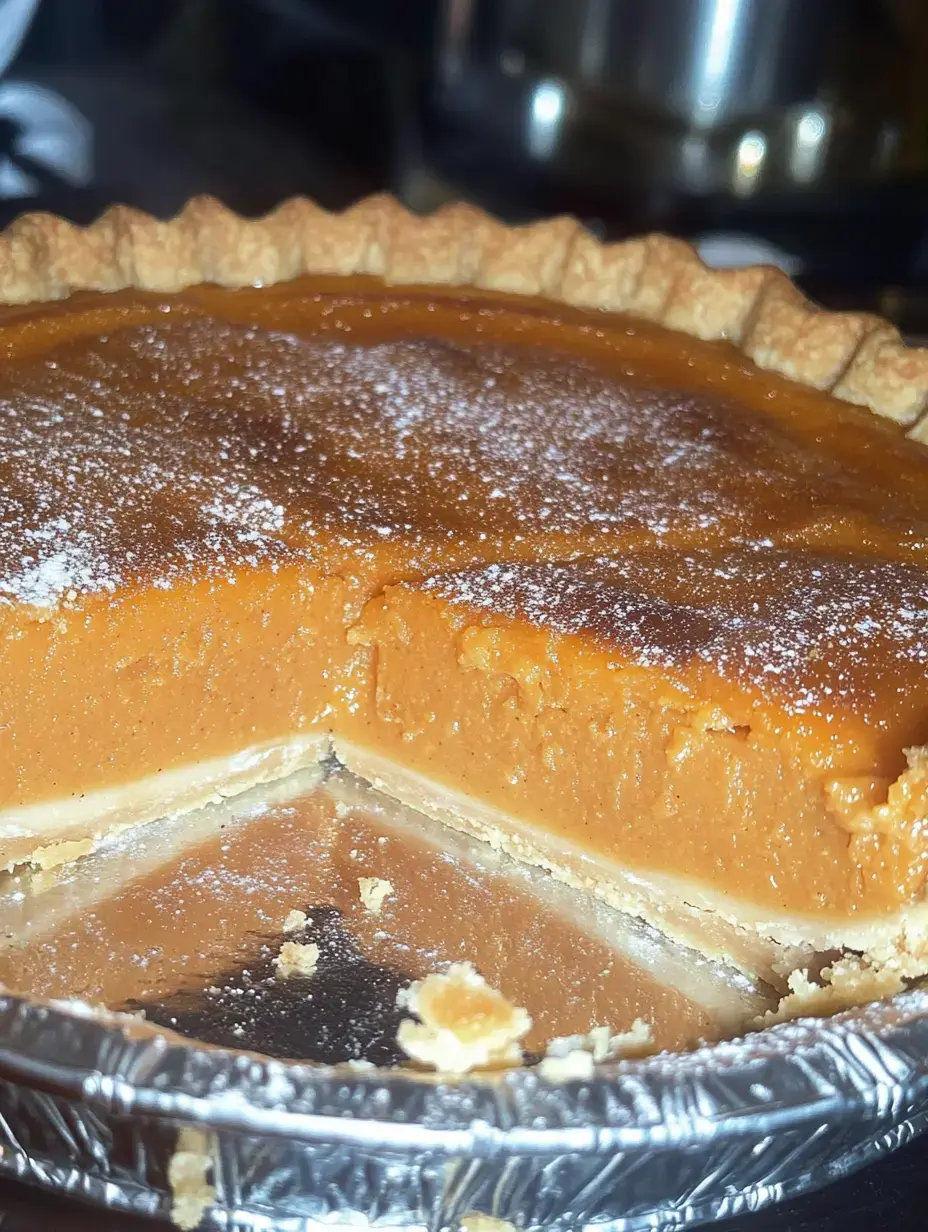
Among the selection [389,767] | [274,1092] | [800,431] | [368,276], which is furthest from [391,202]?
[274,1092]

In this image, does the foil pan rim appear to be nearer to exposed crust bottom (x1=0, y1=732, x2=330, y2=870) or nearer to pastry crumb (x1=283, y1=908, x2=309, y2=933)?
pastry crumb (x1=283, y1=908, x2=309, y2=933)

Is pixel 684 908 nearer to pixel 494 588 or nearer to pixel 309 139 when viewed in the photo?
pixel 494 588

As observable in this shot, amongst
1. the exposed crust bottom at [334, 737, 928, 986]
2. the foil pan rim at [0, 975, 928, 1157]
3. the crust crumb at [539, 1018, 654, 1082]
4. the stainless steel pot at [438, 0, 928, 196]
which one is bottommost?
the foil pan rim at [0, 975, 928, 1157]

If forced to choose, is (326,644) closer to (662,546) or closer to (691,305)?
(662,546)

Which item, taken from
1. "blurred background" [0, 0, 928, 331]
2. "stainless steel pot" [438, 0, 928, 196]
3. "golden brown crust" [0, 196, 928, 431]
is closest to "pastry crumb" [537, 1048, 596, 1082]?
"golden brown crust" [0, 196, 928, 431]

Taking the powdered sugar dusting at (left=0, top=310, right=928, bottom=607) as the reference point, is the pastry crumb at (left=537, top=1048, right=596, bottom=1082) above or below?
below

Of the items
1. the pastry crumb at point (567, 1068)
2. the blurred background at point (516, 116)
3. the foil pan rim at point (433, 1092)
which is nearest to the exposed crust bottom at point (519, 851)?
the foil pan rim at point (433, 1092)
